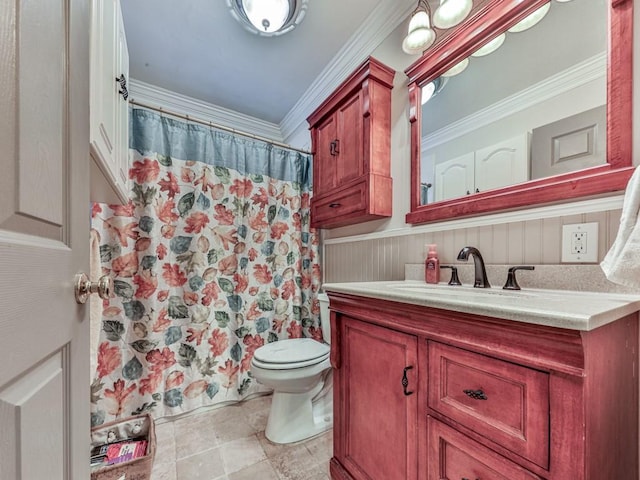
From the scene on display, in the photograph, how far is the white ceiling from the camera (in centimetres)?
148

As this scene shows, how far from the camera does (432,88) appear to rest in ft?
4.25

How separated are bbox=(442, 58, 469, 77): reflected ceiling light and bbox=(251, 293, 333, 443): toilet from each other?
4.93 feet

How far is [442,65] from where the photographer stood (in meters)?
1.23

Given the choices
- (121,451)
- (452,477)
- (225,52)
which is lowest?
(121,451)

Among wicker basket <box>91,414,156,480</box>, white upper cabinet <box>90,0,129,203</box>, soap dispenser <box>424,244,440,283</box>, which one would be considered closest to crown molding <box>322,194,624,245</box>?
soap dispenser <box>424,244,440,283</box>

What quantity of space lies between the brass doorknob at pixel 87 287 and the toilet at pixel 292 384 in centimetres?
101

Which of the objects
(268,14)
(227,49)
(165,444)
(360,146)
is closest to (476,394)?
(360,146)

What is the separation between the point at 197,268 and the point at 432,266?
4.49 ft

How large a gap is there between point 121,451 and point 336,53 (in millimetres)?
2458

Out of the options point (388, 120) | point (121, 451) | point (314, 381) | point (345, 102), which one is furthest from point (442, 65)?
point (121, 451)

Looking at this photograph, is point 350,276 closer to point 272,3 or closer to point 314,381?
point 314,381

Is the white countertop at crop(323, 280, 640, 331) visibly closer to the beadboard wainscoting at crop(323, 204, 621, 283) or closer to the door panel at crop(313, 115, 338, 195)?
the beadboard wainscoting at crop(323, 204, 621, 283)

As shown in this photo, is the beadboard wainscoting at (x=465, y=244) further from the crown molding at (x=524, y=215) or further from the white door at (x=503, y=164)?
the white door at (x=503, y=164)

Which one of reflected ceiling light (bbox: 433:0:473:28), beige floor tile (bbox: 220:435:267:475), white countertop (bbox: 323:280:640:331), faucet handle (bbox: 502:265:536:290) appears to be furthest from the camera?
beige floor tile (bbox: 220:435:267:475)
